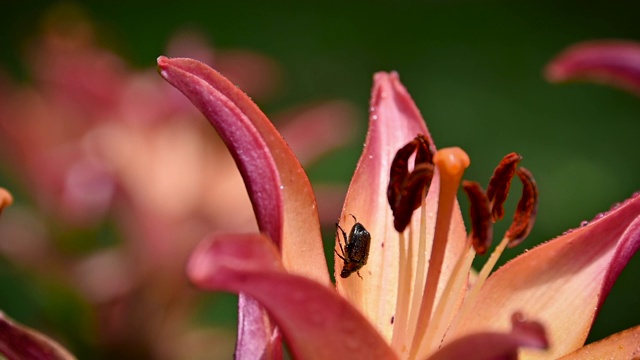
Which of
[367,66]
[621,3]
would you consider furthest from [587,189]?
[621,3]

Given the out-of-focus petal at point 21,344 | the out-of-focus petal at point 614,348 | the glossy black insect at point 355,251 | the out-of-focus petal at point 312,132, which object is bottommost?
the out-of-focus petal at point 312,132

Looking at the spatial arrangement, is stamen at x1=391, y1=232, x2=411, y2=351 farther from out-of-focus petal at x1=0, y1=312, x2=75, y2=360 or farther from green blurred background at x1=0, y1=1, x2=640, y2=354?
green blurred background at x1=0, y1=1, x2=640, y2=354

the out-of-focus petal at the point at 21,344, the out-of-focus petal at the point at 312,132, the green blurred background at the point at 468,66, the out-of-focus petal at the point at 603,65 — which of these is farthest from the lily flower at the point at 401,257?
the green blurred background at the point at 468,66

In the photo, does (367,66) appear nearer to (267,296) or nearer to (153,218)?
(153,218)

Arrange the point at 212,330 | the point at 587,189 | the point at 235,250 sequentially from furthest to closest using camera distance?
1. the point at 587,189
2. the point at 212,330
3. the point at 235,250

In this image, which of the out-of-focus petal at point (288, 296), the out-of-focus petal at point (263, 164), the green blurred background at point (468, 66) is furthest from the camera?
the green blurred background at point (468, 66)

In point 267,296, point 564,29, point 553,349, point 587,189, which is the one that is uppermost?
point 267,296

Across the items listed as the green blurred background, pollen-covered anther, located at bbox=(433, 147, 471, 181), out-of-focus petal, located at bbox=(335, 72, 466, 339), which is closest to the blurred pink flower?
out-of-focus petal, located at bbox=(335, 72, 466, 339)

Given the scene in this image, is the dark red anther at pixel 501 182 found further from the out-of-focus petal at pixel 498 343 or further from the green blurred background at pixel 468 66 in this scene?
the green blurred background at pixel 468 66
